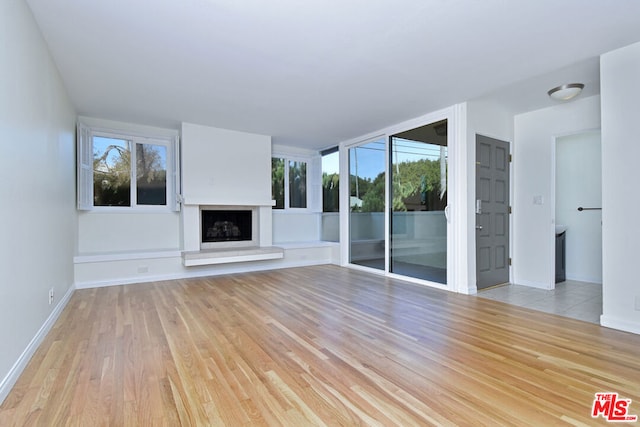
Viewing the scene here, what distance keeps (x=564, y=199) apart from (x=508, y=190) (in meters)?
1.09

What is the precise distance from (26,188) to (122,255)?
264 centimetres

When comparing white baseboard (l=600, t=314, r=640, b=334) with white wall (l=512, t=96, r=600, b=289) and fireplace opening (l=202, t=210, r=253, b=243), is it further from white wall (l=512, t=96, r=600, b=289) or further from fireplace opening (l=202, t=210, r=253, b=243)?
fireplace opening (l=202, t=210, r=253, b=243)

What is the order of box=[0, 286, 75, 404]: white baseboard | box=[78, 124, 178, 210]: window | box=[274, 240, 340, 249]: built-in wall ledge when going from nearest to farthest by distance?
box=[0, 286, 75, 404]: white baseboard → box=[78, 124, 178, 210]: window → box=[274, 240, 340, 249]: built-in wall ledge

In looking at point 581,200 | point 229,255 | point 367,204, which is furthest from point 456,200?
point 229,255

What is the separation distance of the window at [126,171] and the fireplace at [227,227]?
0.62 metres

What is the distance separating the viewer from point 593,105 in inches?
147

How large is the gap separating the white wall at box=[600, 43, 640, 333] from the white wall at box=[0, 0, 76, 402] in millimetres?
4400

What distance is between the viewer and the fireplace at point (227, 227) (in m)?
5.36

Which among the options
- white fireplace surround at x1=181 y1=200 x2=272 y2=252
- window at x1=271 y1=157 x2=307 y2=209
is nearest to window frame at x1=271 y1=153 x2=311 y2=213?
window at x1=271 y1=157 x2=307 y2=209

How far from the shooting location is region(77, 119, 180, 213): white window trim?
4.32m

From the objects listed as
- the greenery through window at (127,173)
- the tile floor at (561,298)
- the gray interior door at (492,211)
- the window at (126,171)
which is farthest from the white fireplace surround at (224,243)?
the tile floor at (561,298)

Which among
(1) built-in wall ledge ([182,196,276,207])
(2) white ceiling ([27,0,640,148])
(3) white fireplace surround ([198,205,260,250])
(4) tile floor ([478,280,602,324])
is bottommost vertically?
(4) tile floor ([478,280,602,324])

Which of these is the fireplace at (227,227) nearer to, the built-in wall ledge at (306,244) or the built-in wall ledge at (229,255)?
the built-in wall ledge at (229,255)

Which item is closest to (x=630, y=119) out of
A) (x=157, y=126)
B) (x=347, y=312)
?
(x=347, y=312)
